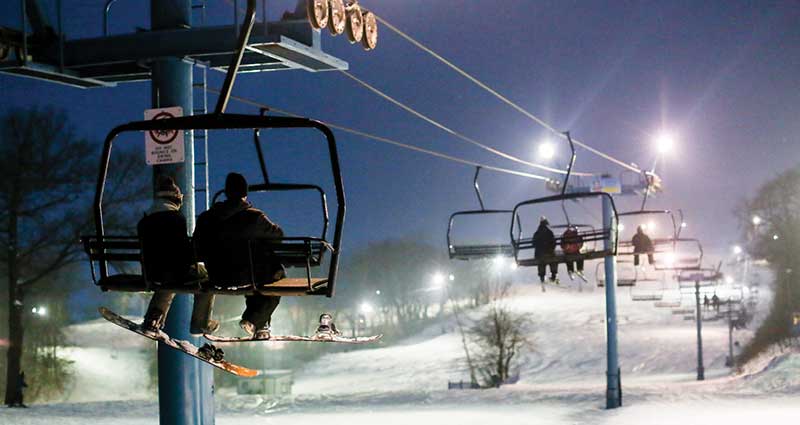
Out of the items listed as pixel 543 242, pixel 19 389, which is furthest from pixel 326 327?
pixel 19 389

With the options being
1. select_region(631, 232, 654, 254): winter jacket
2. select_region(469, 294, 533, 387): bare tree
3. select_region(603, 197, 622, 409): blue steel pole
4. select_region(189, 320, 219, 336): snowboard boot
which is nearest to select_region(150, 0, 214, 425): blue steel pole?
select_region(189, 320, 219, 336): snowboard boot

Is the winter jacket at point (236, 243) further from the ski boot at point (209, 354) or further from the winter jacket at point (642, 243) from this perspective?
the winter jacket at point (642, 243)

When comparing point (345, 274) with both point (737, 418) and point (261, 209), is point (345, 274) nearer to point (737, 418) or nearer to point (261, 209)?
point (737, 418)

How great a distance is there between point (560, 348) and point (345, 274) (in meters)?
40.7

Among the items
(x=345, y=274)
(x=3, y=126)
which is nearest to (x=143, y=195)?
(x=3, y=126)

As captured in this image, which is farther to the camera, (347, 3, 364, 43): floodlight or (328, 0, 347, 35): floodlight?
(347, 3, 364, 43): floodlight

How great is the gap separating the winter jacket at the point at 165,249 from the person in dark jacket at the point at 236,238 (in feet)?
0.41

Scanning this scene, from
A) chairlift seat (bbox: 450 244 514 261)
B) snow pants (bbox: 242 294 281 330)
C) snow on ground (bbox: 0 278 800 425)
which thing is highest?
snow pants (bbox: 242 294 281 330)

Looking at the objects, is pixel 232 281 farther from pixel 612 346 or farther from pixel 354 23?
pixel 612 346

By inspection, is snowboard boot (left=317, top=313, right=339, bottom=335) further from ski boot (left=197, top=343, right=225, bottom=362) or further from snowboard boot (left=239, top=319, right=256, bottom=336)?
ski boot (left=197, top=343, right=225, bottom=362)

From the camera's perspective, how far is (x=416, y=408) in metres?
29.2

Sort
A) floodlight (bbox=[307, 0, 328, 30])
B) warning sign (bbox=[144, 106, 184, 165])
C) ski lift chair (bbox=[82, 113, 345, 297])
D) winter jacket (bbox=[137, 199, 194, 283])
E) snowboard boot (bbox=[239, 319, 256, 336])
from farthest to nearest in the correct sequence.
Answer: floodlight (bbox=[307, 0, 328, 30]) → warning sign (bbox=[144, 106, 184, 165]) → snowboard boot (bbox=[239, 319, 256, 336]) → winter jacket (bbox=[137, 199, 194, 283]) → ski lift chair (bbox=[82, 113, 345, 297])

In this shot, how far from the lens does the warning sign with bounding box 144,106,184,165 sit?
11.1 m

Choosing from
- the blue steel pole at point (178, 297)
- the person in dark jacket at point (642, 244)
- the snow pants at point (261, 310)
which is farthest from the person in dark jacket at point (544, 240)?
the snow pants at point (261, 310)
